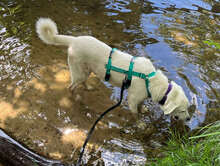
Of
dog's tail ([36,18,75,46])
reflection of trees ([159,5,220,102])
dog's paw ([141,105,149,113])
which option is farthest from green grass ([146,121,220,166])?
dog's tail ([36,18,75,46])

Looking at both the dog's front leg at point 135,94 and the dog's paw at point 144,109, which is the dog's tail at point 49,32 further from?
the dog's paw at point 144,109

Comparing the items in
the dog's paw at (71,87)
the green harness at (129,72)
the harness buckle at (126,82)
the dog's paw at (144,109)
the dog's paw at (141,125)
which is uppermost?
the green harness at (129,72)

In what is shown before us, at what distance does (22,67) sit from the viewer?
450 cm

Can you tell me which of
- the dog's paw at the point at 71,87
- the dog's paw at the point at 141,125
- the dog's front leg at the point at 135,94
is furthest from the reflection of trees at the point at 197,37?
the dog's paw at the point at 71,87

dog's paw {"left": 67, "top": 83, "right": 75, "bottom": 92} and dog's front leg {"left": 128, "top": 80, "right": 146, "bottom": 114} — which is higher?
dog's front leg {"left": 128, "top": 80, "right": 146, "bottom": 114}

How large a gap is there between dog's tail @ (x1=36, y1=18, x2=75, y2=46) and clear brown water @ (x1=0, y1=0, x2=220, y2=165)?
1.13 metres

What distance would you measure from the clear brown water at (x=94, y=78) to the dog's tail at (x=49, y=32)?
113cm

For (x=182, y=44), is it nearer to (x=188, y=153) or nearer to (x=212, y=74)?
(x=212, y=74)

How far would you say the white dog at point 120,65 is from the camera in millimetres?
3168

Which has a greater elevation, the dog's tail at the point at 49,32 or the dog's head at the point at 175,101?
the dog's tail at the point at 49,32

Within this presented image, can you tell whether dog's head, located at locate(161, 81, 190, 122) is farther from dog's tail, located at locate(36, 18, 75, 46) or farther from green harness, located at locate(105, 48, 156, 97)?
dog's tail, located at locate(36, 18, 75, 46)

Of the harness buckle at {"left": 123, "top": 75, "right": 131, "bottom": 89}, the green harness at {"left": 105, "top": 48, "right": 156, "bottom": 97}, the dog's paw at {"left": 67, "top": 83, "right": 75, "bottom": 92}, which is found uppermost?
the green harness at {"left": 105, "top": 48, "right": 156, "bottom": 97}

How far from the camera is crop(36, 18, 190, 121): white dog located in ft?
10.4

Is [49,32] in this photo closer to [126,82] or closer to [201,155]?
[126,82]
